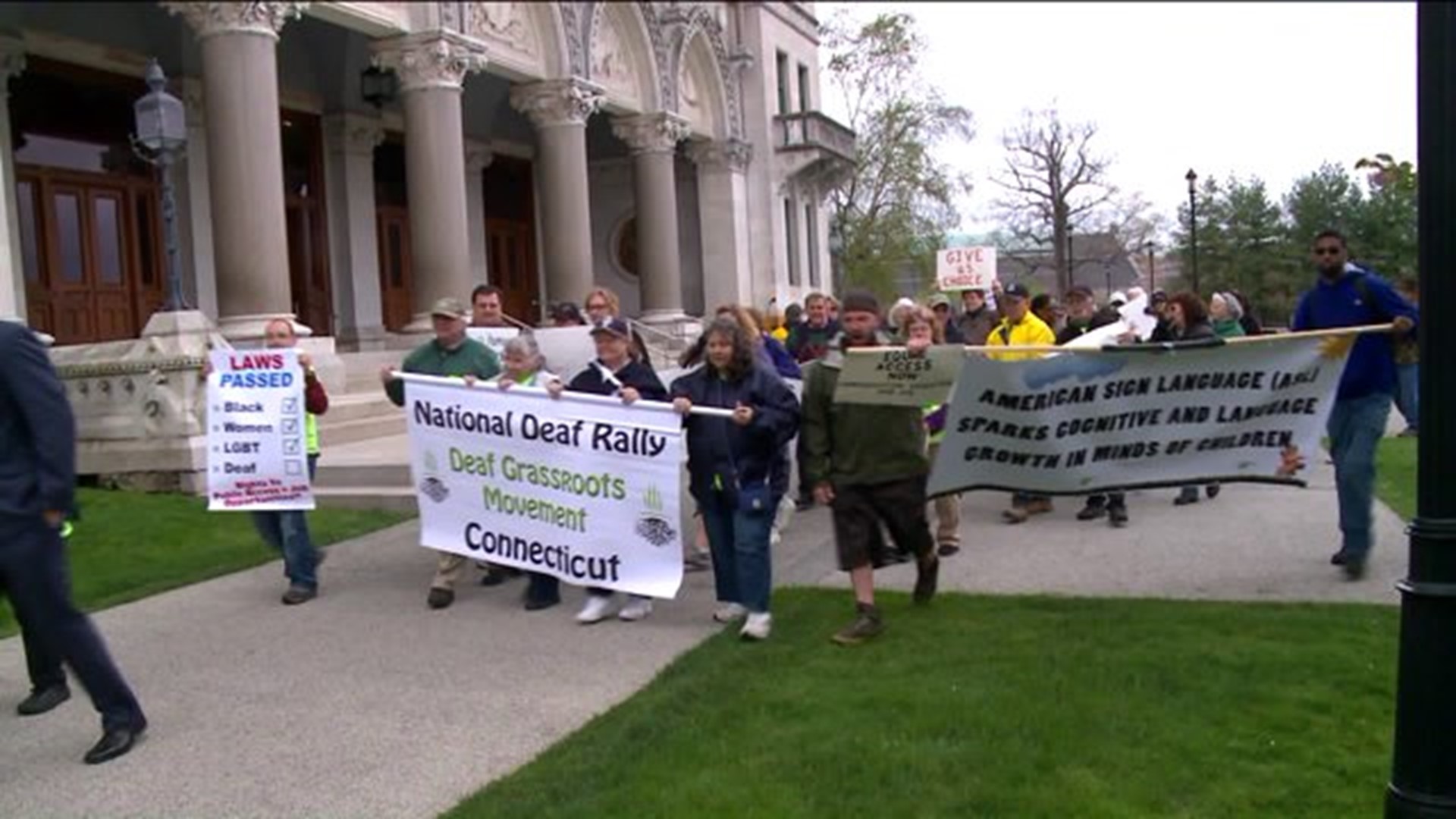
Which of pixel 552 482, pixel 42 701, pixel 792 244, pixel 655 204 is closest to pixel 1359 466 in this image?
pixel 552 482

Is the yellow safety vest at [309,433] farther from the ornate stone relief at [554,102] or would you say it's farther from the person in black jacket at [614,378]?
the ornate stone relief at [554,102]

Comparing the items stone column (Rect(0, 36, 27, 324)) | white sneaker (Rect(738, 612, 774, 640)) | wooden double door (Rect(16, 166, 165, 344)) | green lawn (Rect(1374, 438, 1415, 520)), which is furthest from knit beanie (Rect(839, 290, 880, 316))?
wooden double door (Rect(16, 166, 165, 344))

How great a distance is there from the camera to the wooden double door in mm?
19016

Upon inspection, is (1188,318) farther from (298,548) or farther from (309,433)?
(298,548)

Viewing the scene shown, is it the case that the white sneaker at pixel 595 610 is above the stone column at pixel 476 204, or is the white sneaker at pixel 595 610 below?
below

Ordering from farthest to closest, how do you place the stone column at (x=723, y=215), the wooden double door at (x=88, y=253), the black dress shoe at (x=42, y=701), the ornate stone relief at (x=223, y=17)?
the stone column at (x=723, y=215)
the wooden double door at (x=88, y=253)
the ornate stone relief at (x=223, y=17)
the black dress shoe at (x=42, y=701)

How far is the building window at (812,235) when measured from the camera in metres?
36.4

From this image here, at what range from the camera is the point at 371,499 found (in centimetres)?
1151

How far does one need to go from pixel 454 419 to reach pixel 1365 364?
17.6ft

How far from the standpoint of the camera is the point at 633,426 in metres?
7.04

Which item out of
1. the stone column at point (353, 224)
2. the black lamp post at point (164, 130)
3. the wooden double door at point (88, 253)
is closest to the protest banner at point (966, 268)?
the stone column at point (353, 224)

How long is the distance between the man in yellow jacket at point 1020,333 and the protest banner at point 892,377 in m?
3.46

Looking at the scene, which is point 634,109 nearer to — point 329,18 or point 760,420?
point 329,18

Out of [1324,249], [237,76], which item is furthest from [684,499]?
[237,76]
